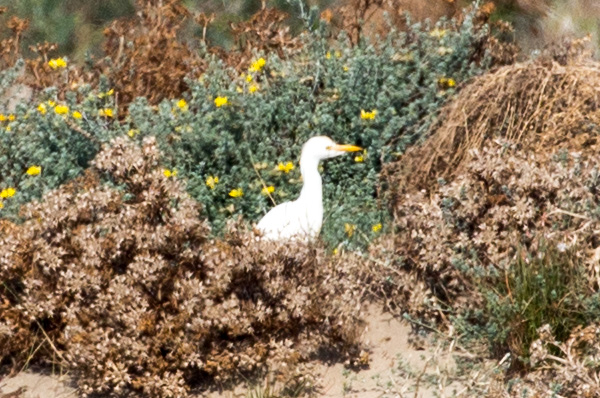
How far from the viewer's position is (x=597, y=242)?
18.4 feet

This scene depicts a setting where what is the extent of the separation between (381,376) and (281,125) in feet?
7.30

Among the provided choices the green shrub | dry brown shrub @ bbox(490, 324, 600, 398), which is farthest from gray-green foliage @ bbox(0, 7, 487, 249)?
dry brown shrub @ bbox(490, 324, 600, 398)

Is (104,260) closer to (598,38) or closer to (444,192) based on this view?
(444,192)

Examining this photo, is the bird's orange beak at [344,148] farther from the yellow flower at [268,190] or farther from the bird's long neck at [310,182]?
the yellow flower at [268,190]

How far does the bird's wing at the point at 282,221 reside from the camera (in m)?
6.15

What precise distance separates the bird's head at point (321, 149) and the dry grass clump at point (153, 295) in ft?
3.80

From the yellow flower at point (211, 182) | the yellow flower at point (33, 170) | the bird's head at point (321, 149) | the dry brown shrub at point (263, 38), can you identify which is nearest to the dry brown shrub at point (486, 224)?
the bird's head at point (321, 149)

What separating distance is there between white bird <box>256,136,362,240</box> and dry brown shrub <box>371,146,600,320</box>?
19.2 inches

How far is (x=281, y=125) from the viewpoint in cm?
736

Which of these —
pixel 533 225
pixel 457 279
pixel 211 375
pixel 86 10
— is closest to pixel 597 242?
pixel 533 225

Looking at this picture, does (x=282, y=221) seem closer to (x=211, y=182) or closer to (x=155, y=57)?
(x=211, y=182)

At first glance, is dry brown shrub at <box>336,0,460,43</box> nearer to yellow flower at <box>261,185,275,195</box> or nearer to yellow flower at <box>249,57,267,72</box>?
yellow flower at <box>249,57,267,72</box>

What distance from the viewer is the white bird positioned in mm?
6242

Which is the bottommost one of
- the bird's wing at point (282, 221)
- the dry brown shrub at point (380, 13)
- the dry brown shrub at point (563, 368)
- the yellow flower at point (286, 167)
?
the dry brown shrub at point (563, 368)
